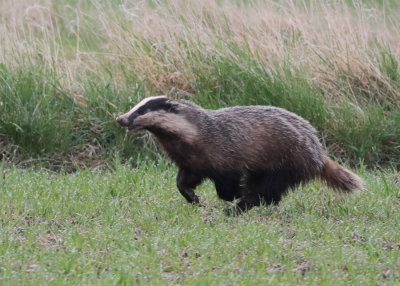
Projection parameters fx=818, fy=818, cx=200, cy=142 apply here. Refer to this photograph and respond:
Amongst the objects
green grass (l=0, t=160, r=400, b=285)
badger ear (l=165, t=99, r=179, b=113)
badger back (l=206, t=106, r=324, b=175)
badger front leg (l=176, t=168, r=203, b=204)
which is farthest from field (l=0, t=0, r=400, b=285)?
badger ear (l=165, t=99, r=179, b=113)

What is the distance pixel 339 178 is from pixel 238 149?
910 mm

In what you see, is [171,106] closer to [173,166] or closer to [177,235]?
[177,235]

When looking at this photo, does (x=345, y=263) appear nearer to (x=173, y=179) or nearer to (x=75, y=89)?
(x=173, y=179)

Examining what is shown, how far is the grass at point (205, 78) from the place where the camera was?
8750 mm

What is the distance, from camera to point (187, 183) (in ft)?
21.9

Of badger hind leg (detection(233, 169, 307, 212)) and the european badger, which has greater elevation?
the european badger

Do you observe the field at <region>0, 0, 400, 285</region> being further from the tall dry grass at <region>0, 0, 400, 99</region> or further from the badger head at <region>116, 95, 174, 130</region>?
the badger head at <region>116, 95, 174, 130</region>

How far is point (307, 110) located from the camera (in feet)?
29.2

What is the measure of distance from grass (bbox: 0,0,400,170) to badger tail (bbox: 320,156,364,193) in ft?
5.71

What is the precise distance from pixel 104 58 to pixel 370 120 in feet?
11.5

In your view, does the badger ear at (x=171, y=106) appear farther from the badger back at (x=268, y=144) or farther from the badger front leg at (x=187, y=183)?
the badger front leg at (x=187, y=183)

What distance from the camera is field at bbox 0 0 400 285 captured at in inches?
195

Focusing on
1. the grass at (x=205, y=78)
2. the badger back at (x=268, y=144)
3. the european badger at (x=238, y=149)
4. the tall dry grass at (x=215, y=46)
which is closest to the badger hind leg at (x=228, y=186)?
the european badger at (x=238, y=149)

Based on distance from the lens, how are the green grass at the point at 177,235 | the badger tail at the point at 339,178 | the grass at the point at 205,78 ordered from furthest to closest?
1. the grass at the point at 205,78
2. the badger tail at the point at 339,178
3. the green grass at the point at 177,235
